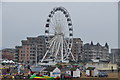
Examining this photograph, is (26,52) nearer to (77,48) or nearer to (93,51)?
(77,48)

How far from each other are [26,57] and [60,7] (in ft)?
80.6

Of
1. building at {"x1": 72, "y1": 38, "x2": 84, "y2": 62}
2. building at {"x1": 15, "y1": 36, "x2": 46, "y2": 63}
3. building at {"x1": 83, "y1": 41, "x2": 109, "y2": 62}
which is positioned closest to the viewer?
building at {"x1": 15, "y1": 36, "x2": 46, "y2": 63}

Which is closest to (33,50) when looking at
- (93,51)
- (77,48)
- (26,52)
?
(26,52)

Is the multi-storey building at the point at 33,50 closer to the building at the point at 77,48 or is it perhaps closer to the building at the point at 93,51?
the building at the point at 77,48

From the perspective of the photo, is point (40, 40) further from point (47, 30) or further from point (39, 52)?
point (47, 30)

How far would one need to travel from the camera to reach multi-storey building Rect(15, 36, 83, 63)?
63.3 m

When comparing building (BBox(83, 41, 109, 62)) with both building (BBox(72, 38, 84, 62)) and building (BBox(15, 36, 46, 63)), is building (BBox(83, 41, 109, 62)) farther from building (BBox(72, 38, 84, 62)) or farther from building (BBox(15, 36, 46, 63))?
building (BBox(15, 36, 46, 63))

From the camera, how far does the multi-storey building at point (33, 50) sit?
208 ft

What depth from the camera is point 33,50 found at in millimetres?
63875

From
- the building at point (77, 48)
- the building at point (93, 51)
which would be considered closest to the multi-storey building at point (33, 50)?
the building at point (77, 48)

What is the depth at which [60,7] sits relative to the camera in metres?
42.3

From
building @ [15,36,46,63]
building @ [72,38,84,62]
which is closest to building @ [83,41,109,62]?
building @ [72,38,84,62]

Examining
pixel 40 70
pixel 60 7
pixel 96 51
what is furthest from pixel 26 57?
pixel 40 70

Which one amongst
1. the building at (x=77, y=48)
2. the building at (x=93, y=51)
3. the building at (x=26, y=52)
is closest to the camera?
the building at (x=26, y=52)
